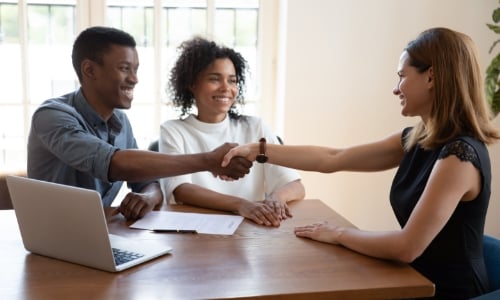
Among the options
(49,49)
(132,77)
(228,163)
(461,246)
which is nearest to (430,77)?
(461,246)

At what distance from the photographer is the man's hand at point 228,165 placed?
1.97 meters

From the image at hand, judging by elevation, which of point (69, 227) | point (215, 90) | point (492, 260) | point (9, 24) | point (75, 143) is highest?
point (9, 24)

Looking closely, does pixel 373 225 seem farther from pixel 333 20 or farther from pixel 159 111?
pixel 159 111

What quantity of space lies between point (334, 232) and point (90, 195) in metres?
0.71

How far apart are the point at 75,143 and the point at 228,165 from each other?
0.56 m

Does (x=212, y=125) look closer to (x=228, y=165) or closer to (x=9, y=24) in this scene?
(x=228, y=165)

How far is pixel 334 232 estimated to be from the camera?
1.55 meters

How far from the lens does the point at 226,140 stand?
2.31 m

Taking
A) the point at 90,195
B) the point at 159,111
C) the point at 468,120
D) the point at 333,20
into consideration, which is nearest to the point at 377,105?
the point at 333,20

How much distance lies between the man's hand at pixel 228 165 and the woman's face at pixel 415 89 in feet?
2.14

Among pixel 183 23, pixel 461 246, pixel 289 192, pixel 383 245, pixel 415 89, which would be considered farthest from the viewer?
pixel 183 23

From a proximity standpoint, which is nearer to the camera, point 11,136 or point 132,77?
point 132,77

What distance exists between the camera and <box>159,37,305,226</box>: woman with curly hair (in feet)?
7.03

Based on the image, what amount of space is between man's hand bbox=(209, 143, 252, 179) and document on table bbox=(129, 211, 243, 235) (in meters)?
0.23
